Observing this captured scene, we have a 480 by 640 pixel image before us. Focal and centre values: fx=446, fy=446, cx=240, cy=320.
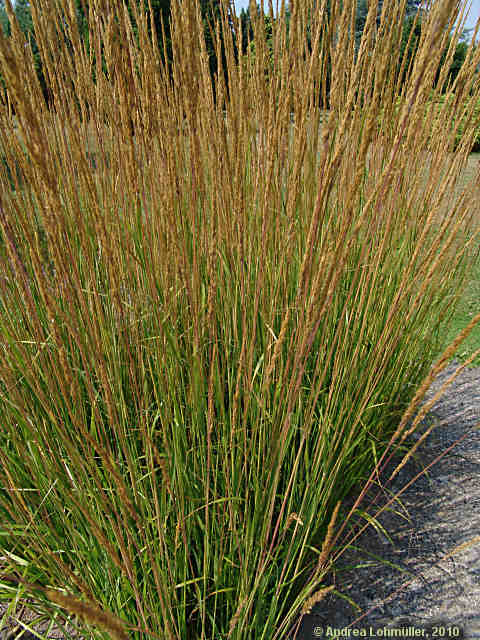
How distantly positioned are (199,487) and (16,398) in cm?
53

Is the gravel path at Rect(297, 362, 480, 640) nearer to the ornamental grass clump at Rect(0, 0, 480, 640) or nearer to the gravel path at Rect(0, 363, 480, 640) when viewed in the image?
the gravel path at Rect(0, 363, 480, 640)

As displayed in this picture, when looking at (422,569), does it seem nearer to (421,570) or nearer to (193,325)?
(421,570)

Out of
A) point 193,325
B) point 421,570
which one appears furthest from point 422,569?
point 193,325

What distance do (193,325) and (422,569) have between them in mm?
1095

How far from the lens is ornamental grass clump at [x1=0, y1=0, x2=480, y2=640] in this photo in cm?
76

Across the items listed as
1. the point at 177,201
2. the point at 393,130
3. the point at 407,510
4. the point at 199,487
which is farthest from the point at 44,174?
the point at 407,510

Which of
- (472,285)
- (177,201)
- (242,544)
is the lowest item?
(472,285)

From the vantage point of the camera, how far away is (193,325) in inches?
39.6

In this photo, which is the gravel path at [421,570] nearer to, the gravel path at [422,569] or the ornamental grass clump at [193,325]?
the gravel path at [422,569]

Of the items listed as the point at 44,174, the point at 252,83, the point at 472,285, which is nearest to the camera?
the point at 44,174

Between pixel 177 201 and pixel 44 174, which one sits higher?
pixel 44 174

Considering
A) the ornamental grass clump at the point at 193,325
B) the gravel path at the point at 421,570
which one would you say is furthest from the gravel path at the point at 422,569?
the ornamental grass clump at the point at 193,325

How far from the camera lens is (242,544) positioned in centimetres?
106

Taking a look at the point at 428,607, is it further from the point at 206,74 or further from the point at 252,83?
the point at 252,83
